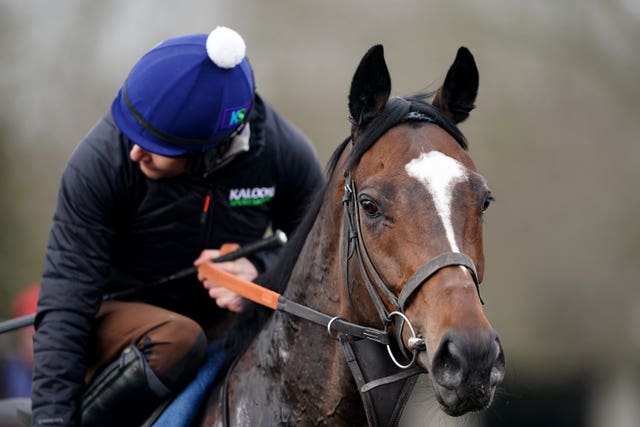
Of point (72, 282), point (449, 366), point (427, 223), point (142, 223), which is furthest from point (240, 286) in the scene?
point (449, 366)

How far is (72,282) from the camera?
3811 millimetres

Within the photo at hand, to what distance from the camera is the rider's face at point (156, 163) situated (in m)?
3.90

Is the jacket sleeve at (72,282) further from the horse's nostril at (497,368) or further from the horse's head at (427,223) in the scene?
the horse's nostril at (497,368)

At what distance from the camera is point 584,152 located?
14836 mm

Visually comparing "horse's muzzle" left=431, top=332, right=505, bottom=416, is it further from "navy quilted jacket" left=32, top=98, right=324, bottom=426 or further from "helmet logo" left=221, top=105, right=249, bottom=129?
"navy quilted jacket" left=32, top=98, right=324, bottom=426

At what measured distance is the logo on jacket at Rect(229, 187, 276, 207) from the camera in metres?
4.22

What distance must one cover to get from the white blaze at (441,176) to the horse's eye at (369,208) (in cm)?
17

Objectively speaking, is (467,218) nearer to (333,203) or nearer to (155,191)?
(333,203)

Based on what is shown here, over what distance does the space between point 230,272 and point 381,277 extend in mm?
1307

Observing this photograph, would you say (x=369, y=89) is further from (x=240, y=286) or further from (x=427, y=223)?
(x=240, y=286)

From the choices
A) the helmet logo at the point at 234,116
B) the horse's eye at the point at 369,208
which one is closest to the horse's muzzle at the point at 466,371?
the horse's eye at the point at 369,208

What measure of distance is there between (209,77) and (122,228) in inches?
32.2

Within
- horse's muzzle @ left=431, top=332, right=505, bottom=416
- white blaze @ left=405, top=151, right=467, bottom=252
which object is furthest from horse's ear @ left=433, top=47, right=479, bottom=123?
horse's muzzle @ left=431, top=332, right=505, bottom=416

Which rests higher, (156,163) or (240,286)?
(156,163)
